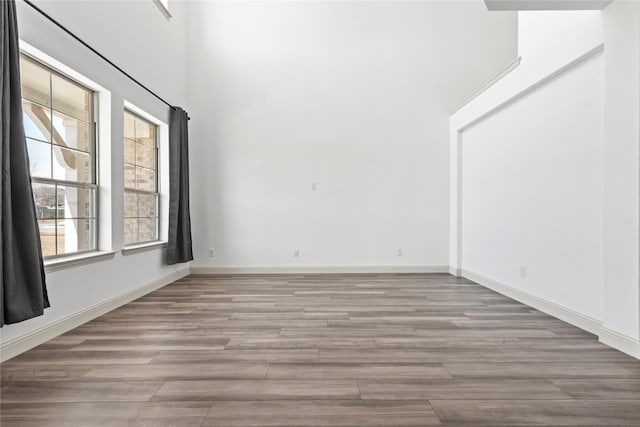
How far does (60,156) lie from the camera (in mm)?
3059

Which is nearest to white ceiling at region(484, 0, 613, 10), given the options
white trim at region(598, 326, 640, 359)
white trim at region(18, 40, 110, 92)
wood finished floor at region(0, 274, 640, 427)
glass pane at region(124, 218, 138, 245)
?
white trim at region(598, 326, 640, 359)

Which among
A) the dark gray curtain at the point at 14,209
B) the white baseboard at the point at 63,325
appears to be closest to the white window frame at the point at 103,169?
the white baseboard at the point at 63,325

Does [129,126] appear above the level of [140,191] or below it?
above

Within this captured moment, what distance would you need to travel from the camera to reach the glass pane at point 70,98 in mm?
3010

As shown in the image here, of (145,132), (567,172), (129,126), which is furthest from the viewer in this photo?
(145,132)

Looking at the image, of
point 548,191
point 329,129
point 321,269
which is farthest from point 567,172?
point 321,269

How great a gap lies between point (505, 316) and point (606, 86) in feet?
6.83

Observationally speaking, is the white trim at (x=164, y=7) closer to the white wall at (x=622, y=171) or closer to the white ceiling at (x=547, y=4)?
the white ceiling at (x=547, y=4)

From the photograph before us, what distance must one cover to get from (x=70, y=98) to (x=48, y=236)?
4.29 feet

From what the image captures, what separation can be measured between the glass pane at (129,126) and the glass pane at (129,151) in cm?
7

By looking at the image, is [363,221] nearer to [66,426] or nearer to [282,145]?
[282,145]

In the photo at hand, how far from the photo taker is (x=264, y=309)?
3463 mm

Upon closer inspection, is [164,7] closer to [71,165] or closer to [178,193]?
[178,193]

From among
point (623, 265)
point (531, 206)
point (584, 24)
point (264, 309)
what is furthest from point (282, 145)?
point (623, 265)
